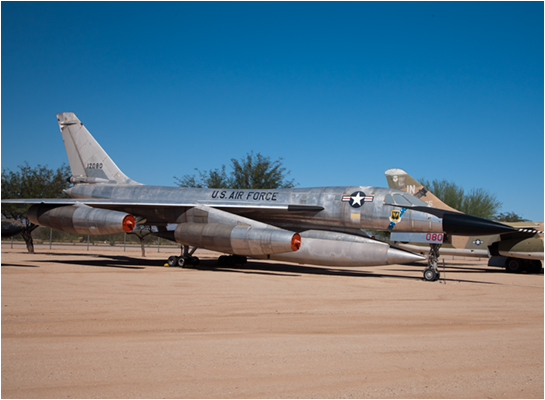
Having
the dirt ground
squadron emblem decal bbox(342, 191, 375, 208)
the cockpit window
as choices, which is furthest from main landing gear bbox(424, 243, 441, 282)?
the dirt ground

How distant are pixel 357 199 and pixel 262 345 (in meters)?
10.8

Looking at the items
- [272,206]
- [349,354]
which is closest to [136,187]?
[272,206]

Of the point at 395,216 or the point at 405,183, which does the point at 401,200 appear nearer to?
the point at 395,216

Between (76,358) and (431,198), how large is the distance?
20.8 m

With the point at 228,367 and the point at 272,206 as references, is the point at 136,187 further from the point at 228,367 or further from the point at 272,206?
the point at 228,367

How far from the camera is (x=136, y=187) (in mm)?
19953

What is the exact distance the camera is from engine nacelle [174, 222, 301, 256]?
14.8 metres

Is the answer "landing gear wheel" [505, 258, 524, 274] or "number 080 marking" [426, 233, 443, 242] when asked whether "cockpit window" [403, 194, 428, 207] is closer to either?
"number 080 marking" [426, 233, 443, 242]

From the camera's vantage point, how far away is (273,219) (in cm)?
1730

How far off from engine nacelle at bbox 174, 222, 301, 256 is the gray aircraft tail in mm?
5621

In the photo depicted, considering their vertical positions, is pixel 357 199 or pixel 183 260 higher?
pixel 357 199

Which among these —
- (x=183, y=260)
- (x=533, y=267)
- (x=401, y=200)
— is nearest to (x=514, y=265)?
(x=533, y=267)

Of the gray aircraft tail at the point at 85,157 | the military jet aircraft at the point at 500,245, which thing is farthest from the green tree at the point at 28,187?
the military jet aircraft at the point at 500,245

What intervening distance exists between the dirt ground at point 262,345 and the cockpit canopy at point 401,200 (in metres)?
5.42
